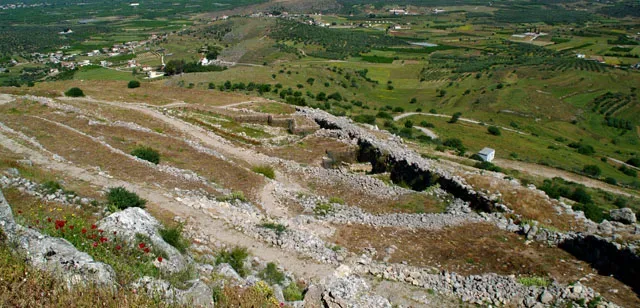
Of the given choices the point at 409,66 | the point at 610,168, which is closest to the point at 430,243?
the point at 610,168

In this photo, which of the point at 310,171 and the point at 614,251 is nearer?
the point at 614,251

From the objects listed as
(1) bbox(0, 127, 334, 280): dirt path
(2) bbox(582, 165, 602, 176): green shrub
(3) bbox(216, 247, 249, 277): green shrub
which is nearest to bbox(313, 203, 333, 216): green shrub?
(1) bbox(0, 127, 334, 280): dirt path

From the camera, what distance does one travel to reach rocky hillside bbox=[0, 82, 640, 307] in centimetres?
1053

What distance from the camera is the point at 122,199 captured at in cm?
1697

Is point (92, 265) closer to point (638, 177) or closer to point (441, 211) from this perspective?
point (441, 211)

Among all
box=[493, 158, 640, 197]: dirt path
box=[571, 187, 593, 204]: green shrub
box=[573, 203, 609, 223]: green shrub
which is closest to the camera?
box=[573, 203, 609, 223]: green shrub

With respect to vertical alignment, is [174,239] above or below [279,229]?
above

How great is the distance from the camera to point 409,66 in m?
149

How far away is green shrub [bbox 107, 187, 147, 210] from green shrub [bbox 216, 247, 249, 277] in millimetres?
4650

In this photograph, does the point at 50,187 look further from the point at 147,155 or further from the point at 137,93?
the point at 137,93

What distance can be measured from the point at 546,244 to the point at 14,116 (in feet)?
121

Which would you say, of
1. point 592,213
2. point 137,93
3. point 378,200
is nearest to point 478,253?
point 378,200

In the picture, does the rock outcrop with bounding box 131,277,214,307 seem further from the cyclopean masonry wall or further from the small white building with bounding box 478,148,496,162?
the small white building with bounding box 478,148,496,162

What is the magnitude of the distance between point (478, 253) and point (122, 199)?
14838 mm
